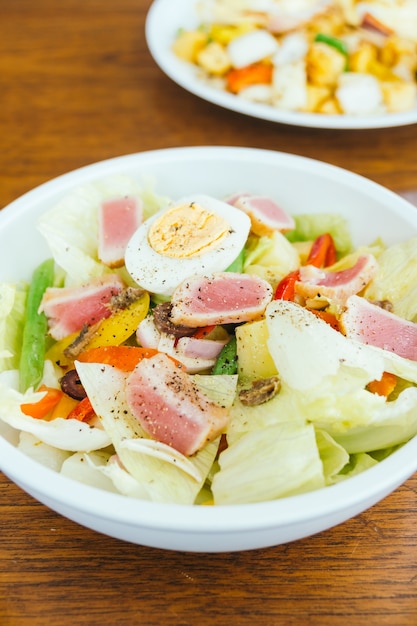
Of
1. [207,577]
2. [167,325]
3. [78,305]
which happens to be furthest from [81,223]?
[207,577]

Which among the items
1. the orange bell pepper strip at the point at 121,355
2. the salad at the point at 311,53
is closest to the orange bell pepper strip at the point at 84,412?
the orange bell pepper strip at the point at 121,355

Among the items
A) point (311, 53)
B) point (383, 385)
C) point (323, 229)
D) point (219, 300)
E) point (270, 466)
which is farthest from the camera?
point (311, 53)

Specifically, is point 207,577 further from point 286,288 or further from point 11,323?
point 11,323

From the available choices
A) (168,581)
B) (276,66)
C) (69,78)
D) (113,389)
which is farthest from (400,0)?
(168,581)

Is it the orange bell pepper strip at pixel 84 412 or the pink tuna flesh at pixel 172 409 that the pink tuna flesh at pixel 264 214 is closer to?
the pink tuna flesh at pixel 172 409

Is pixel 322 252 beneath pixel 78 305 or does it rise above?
above

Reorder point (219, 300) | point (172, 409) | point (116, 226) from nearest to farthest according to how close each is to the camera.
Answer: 1. point (172, 409)
2. point (219, 300)
3. point (116, 226)

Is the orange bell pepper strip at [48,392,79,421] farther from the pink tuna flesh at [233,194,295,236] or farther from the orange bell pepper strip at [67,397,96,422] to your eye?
the pink tuna flesh at [233,194,295,236]
